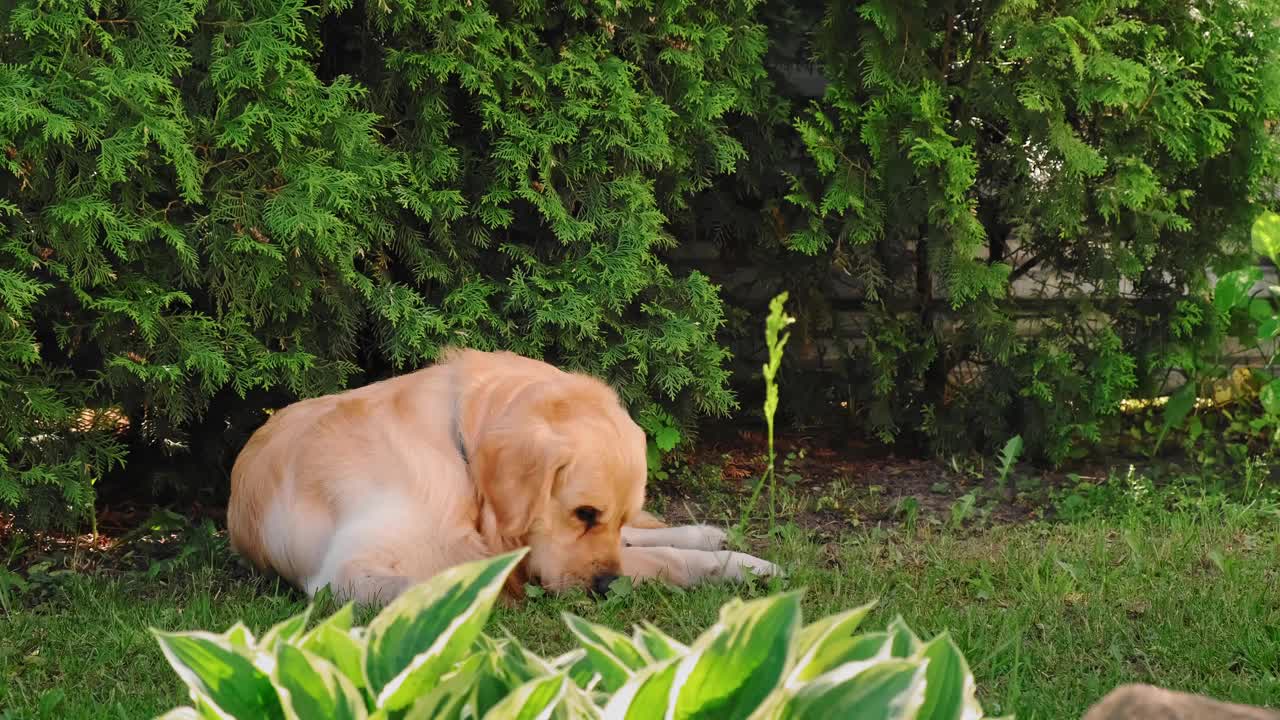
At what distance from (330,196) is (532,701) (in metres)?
3.19

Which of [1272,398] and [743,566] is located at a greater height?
[1272,398]

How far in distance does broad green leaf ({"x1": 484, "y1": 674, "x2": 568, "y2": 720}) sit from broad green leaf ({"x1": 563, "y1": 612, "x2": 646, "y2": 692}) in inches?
4.2

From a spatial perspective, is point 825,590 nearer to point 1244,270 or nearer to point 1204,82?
point 1244,270

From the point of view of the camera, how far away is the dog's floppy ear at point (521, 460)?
10.9ft

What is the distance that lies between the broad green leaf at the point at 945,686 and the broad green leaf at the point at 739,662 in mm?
147

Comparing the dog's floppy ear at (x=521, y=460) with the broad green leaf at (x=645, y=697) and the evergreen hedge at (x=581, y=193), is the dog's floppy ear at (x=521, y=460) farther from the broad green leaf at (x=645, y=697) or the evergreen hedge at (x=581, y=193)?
the broad green leaf at (x=645, y=697)

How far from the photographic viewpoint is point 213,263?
400 centimetres

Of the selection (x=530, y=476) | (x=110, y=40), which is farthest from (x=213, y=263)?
(x=530, y=476)

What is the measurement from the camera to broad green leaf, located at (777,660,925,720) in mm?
1012

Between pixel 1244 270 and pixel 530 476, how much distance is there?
10.3ft

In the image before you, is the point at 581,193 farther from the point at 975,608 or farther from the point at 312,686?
the point at 312,686

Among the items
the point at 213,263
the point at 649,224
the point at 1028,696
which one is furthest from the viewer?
the point at 649,224

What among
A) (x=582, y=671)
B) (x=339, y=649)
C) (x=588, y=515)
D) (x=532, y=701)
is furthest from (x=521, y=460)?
(x=532, y=701)

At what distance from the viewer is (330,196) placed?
13.2 feet
